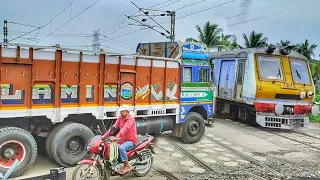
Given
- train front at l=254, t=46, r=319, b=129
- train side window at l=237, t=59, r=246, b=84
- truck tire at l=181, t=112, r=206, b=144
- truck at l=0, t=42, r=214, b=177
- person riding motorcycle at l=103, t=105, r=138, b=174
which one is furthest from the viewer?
train side window at l=237, t=59, r=246, b=84

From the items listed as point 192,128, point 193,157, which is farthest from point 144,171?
point 192,128

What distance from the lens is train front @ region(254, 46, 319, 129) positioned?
13352 mm

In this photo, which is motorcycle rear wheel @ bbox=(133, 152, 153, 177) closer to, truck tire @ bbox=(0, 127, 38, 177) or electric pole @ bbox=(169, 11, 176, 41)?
truck tire @ bbox=(0, 127, 38, 177)

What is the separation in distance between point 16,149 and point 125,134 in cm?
230

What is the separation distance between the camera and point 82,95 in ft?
26.1

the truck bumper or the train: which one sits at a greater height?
the train

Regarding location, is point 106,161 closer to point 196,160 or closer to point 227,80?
point 196,160

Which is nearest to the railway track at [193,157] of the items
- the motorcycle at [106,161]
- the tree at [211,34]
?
the motorcycle at [106,161]

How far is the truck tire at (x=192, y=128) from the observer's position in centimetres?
1064

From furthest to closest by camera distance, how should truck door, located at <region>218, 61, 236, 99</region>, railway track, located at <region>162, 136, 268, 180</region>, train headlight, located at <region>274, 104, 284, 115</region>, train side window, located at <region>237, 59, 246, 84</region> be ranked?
truck door, located at <region>218, 61, 236, 99</region> → train side window, located at <region>237, 59, 246, 84</region> → train headlight, located at <region>274, 104, 284, 115</region> → railway track, located at <region>162, 136, 268, 180</region>

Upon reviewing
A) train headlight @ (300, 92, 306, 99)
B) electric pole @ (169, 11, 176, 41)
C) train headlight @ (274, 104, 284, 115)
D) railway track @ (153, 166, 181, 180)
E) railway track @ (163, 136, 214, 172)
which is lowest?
A: railway track @ (153, 166, 181, 180)

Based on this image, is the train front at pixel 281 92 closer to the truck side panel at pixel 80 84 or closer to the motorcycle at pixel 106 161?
the truck side panel at pixel 80 84

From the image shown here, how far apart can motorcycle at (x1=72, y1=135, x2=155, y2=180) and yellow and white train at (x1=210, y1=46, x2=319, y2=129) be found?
7476 mm

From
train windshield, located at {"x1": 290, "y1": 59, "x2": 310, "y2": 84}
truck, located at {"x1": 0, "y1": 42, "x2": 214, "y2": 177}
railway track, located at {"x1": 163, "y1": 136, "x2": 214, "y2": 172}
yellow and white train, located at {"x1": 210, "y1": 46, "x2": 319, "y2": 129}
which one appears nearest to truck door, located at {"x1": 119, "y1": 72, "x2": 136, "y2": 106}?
truck, located at {"x1": 0, "y1": 42, "x2": 214, "y2": 177}
